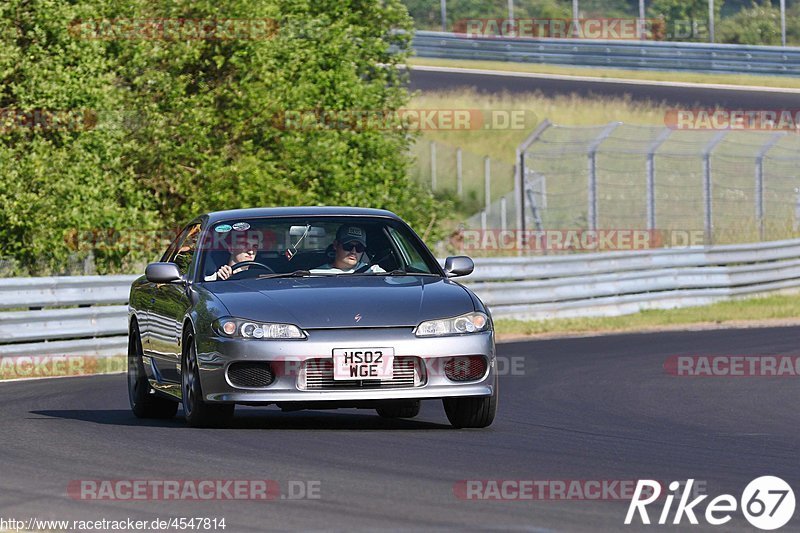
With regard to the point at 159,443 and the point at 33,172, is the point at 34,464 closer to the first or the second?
the point at 159,443

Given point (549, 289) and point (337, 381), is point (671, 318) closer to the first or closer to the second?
point (549, 289)

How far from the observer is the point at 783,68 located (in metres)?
47.4

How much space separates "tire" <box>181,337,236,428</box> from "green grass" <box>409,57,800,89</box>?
39.6 metres

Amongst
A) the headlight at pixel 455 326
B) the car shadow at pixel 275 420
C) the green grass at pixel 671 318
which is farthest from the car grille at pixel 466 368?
the green grass at pixel 671 318

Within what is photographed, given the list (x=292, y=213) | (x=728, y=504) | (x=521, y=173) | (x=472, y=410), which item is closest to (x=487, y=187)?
(x=521, y=173)

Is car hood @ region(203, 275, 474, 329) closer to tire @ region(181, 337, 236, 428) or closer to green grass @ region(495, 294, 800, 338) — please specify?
tire @ region(181, 337, 236, 428)

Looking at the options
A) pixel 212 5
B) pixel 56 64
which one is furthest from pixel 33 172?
pixel 212 5

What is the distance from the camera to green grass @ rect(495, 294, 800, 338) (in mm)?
23078

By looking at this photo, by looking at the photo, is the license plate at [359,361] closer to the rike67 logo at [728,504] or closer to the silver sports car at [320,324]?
the silver sports car at [320,324]

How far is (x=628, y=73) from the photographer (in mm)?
52562

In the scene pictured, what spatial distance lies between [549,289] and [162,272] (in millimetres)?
13794

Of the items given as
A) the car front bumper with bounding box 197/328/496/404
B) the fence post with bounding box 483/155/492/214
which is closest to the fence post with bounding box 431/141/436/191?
the fence post with bounding box 483/155/492/214

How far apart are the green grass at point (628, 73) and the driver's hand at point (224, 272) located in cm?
3911

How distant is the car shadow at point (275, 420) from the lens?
10711 mm
